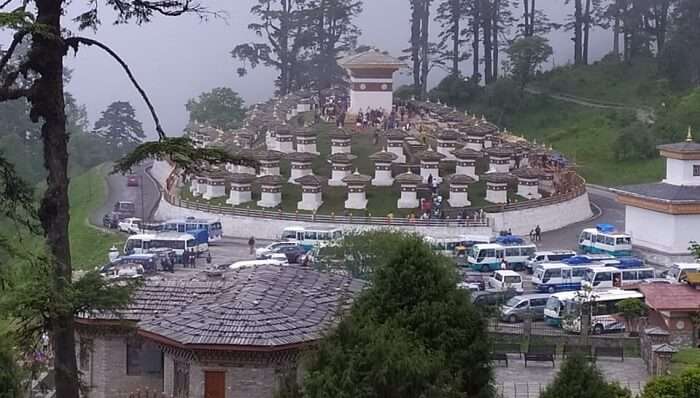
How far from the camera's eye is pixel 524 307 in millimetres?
23672

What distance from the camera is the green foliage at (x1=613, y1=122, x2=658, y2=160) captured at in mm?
44156

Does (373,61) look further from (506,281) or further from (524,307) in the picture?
(524,307)

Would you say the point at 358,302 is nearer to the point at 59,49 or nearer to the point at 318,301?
the point at 318,301

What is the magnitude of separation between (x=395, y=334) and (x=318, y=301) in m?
4.04

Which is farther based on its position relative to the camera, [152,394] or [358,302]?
[152,394]

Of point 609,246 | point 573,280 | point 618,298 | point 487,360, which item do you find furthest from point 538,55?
point 487,360

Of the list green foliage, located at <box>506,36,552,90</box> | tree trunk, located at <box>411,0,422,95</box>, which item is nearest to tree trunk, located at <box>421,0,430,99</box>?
tree trunk, located at <box>411,0,422,95</box>

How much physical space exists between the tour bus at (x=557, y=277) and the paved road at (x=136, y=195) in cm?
1558

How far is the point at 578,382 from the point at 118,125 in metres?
54.0

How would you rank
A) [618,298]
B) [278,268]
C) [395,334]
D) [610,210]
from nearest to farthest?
[395,334] < [278,268] < [618,298] < [610,210]

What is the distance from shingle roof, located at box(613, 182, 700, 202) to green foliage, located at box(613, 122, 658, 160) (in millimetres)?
11265

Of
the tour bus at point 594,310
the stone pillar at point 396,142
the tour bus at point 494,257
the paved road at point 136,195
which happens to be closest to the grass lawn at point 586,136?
the stone pillar at point 396,142

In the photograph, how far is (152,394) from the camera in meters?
14.1

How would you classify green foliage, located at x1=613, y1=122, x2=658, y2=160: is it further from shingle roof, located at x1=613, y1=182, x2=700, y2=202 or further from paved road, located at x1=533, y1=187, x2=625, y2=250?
shingle roof, located at x1=613, y1=182, x2=700, y2=202
